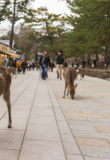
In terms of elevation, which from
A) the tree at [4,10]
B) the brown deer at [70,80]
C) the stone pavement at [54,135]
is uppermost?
the tree at [4,10]

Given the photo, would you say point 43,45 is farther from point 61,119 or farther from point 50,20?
point 61,119

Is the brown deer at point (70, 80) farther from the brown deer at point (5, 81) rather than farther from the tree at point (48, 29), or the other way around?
the tree at point (48, 29)

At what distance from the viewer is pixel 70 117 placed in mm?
5195

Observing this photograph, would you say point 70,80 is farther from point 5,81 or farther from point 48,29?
point 48,29

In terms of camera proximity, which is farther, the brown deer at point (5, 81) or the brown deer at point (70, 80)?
the brown deer at point (70, 80)

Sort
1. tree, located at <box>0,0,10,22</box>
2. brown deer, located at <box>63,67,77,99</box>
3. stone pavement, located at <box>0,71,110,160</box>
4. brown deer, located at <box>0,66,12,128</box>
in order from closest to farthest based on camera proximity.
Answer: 1. stone pavement, located at <box>0,71,110,160</box>
2. brown deer, located at <box>0,66,12,128</box>
3. brown deer, located at <box>63,67,77,99</box>
4. tree, located at <box>0,0,10,22</box>

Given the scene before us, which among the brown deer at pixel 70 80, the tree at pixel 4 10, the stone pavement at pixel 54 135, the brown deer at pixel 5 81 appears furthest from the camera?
the tree at pixel 4 10

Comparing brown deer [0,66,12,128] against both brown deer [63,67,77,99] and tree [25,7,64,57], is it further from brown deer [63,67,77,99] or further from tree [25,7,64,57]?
tree [25,7,64,57]

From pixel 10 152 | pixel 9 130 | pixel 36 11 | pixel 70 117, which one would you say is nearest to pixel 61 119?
pixel 70 117

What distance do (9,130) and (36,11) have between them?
45.8 m

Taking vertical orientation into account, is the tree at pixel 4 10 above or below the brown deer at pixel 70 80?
above

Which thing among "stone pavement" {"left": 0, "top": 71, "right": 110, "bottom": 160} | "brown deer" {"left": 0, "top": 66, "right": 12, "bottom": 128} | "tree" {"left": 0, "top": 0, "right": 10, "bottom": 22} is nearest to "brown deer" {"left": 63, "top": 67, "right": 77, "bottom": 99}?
"stone pavement" {"left": 0, "top": 71, "right": 110, "bottom": 160}

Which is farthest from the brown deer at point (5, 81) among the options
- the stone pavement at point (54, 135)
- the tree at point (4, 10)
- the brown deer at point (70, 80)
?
the tree at point (4, 10)

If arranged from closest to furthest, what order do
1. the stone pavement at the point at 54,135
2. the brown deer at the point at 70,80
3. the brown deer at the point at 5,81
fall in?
the stone pavement at the point at 54,135 < the brown deer at the point at 5,81 < the brown deer at the point at 70,80
